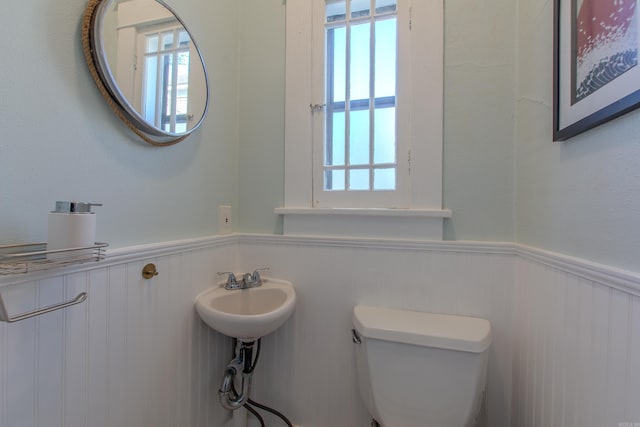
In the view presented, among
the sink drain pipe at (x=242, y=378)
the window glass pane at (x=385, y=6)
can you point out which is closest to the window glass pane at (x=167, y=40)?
the window glass pane at (x=385, y=6)

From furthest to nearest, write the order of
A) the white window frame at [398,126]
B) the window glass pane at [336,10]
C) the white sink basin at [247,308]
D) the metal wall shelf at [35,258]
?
the window glass pane at [336,10]
the white window frame at [398,126]
the white sink basin at [247,308]
the metal wall shelf at [35,258]

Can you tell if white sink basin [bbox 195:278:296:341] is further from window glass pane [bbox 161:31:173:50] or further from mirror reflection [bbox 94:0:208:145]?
window glass pane [bbox 161:31:173:50]

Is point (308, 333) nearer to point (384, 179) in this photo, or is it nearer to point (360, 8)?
point (384, 179)

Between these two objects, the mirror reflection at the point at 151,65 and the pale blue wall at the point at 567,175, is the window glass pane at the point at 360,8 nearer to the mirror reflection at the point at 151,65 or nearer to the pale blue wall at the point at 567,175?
the pale blue wall at the point at 567,175

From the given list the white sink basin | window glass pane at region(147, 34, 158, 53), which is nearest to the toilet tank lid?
the white sink basin

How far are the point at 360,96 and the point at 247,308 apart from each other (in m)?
1.06

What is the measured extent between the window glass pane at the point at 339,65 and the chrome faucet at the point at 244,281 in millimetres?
884

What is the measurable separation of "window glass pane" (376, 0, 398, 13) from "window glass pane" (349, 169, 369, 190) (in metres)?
0.70

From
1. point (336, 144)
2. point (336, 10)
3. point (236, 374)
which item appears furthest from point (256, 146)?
point (236, 374)

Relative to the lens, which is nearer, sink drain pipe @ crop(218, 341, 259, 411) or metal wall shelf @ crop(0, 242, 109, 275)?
metal wall shelf @ crop(0, 242, 109, 275)

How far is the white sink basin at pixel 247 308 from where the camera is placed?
3.23ft

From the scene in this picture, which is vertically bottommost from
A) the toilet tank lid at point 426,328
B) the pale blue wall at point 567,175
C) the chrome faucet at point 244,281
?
the toilet tank lid at point 426,328

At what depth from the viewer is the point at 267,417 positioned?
134 centimetres

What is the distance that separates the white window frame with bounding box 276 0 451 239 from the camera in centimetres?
115
